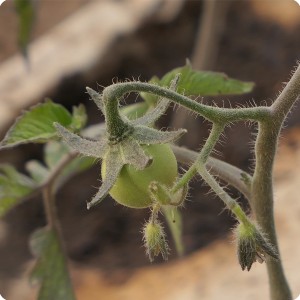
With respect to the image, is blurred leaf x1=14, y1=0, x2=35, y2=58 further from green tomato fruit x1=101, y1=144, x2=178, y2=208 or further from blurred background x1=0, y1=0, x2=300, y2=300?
green tomato fruit x1=101, y1=144, x2=178, y2=208

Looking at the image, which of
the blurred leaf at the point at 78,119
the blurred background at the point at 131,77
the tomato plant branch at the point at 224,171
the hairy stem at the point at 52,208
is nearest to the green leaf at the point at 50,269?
the hairy stem at the point at 52,208

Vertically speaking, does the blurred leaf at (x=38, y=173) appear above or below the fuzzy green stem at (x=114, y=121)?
below

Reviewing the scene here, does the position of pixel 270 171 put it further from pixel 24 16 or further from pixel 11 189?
pixel 24 16

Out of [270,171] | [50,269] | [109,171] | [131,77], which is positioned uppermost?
[109,171]

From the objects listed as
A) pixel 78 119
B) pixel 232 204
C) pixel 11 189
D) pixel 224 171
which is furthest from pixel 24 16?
pixel 232 204

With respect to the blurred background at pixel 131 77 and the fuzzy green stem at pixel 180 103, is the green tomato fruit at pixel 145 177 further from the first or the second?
the blurred background at pixel 131 77

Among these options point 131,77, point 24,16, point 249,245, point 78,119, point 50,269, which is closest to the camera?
point 249,245
